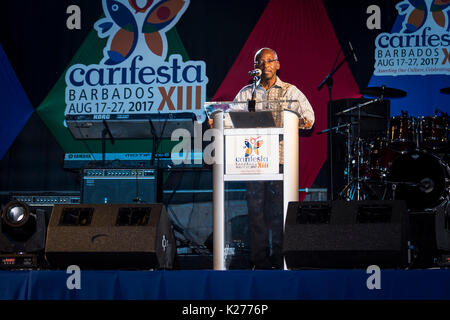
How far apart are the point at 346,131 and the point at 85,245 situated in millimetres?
3466

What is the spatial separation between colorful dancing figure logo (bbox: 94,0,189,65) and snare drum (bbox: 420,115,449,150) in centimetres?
305

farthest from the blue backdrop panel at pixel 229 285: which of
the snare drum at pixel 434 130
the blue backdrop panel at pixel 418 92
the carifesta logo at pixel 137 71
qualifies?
the blue backdrop panel at pixel 418 92

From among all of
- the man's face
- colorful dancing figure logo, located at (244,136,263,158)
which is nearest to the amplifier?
colorful dancing figure logo, located at (244,136,263,158)

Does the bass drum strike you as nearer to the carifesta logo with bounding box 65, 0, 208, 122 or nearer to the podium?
the podium

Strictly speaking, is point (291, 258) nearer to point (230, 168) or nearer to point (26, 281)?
point (230, 168)

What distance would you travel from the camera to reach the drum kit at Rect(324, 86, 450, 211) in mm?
5551

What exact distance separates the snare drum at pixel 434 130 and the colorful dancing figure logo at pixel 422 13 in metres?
1.34

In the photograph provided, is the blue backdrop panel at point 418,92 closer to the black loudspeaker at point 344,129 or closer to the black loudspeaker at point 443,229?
the black loudspeaker at point 344,129

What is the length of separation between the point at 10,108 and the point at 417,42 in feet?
15.7

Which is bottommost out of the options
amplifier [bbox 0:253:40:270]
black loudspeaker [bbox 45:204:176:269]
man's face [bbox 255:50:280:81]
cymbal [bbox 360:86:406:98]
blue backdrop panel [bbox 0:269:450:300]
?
blue backdrop panel [bbox 0:269:450:300]

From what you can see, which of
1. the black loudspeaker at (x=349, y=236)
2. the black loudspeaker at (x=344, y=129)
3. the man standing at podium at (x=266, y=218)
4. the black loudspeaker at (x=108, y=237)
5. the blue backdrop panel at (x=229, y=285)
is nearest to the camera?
the blue backdrop panel at (x=229, y=285)

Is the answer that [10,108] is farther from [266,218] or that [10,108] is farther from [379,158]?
[266,218]

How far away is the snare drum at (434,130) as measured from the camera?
5758 millimetres
